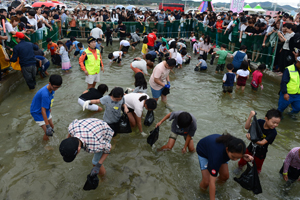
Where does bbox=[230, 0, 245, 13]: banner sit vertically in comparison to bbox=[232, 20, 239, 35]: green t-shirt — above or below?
above

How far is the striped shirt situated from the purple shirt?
287 centimetres

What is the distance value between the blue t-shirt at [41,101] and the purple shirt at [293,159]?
415 cm

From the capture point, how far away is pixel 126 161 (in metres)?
4.10

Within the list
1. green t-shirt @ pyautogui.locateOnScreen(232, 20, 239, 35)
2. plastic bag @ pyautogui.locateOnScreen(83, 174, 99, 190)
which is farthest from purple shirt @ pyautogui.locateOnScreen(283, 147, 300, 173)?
green t-shirt @ pyautogui.locateOnScreen(232, 20, 239, 35)

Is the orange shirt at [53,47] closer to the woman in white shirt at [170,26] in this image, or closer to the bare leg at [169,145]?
the bare leg at [169,145]

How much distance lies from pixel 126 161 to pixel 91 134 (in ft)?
4.74

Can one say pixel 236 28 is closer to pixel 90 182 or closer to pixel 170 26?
pixel 170 26

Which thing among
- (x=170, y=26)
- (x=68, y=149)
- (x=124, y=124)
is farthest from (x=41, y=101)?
(x=170, y=26)

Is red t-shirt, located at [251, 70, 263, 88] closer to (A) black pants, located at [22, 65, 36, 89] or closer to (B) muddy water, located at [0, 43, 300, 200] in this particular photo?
(B) muddy water, located at [0, 43, 300, 200]

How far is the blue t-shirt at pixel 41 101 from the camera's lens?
3.79m

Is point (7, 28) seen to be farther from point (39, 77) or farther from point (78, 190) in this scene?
point (78, 190)

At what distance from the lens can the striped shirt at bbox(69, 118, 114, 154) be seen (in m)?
2.85

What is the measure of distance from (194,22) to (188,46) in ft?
10.0

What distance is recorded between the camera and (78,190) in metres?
3.39
